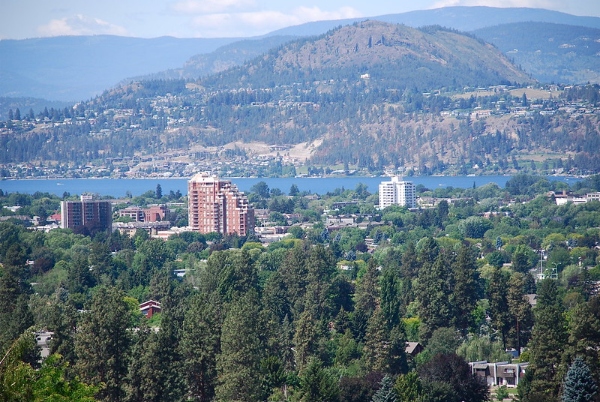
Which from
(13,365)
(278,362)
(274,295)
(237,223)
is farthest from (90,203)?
(13,365)

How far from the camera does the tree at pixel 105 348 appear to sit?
106 feet

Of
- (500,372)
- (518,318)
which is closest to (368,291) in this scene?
(518,318)

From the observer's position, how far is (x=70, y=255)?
7244cm

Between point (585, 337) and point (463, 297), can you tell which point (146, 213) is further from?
point (585, 337)

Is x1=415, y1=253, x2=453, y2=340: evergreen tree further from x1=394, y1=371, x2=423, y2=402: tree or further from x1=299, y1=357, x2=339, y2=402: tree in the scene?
x1=299, y1=357, x2=339, y2=402: tree

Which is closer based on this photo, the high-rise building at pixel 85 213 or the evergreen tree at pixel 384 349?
the evergreen tree at pixel 384 349

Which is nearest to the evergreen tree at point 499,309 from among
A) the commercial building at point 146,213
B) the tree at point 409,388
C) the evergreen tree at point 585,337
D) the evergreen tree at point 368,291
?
the evergreen tree at point 368,291

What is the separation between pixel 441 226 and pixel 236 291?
180 feet

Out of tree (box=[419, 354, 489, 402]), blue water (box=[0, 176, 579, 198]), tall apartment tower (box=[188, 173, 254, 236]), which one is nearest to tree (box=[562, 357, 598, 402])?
tree (box=[419, 354, 489, 402])

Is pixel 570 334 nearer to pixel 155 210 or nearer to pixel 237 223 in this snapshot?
pixel 237 223

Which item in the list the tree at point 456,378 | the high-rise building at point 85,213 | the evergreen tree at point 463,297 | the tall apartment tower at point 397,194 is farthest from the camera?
the tall apartment tower at point 397,194

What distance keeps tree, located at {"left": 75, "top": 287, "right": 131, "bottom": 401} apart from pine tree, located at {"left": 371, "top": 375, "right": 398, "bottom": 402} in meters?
5.94

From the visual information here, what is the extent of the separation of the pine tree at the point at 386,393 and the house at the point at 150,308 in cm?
1807

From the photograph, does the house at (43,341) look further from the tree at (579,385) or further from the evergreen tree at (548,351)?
the tree at (579,385)
